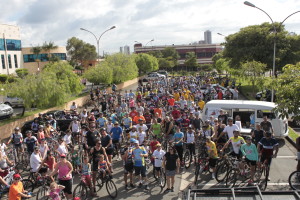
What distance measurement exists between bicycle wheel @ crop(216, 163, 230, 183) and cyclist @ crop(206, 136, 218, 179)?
207mm

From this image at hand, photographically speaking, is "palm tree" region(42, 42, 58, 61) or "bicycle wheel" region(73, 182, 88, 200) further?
"palm tree" region(42, 42, 58, 61)

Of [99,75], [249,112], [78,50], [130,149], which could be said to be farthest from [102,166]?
[78,50]

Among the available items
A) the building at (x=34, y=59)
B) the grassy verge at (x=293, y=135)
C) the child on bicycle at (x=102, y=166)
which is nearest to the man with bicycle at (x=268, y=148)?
the child on bicycle at (x=102, y=166)

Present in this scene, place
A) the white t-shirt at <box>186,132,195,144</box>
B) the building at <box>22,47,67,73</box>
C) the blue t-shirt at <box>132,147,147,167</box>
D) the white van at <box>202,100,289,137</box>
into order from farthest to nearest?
1. the building at <box>22,47,67,73</box>
2. the white van at <box>202,100,289,137</box>
3. the white t-shirt at <box>186,132,195,144</box>
4. the blue t-shirt at <box>132,147,147,167</box>

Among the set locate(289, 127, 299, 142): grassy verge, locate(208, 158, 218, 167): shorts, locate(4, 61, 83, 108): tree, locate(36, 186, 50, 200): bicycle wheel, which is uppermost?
locate(4, 61, 83, 108): tree

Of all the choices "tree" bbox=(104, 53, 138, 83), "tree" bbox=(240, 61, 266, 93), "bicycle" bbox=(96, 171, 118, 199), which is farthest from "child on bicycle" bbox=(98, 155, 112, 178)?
"tree" bbox=(104, 53, 138, 83)

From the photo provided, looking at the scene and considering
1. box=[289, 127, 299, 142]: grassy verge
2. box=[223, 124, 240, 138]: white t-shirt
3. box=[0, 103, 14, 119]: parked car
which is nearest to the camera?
box=[223, 124, 240, 138]: white t-shirt

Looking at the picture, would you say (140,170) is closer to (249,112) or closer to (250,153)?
(250,153)

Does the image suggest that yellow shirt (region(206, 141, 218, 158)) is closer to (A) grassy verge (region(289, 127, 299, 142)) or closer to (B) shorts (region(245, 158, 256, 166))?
(B) shorts (region(245, 158, 256, 166))

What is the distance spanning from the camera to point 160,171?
9.80 metres

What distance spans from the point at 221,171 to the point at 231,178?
2.09 feet

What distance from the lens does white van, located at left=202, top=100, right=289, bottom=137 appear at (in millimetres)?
13969

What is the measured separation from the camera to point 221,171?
10.2 meters

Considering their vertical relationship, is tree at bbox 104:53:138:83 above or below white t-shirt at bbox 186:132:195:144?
above
